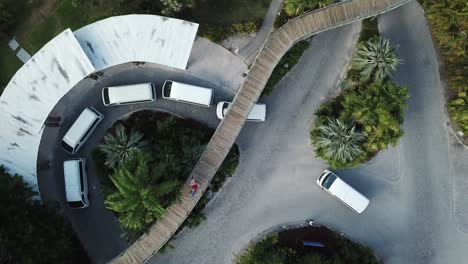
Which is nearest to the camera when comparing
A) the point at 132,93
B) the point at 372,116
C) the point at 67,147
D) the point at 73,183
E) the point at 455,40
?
the point at 372,116

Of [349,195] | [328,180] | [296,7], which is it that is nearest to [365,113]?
[328,180]

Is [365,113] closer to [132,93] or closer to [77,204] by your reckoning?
[132,93]

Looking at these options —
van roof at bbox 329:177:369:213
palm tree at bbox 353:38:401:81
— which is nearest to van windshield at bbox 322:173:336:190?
van roof at bbox 329:177:369:213

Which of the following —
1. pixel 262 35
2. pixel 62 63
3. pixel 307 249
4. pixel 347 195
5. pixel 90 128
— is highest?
pixel 262 35

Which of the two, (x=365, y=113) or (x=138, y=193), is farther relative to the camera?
(x=365, y=113)

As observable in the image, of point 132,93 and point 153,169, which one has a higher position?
point 132,93

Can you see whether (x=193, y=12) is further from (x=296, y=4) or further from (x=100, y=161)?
(x=100, y=161)
